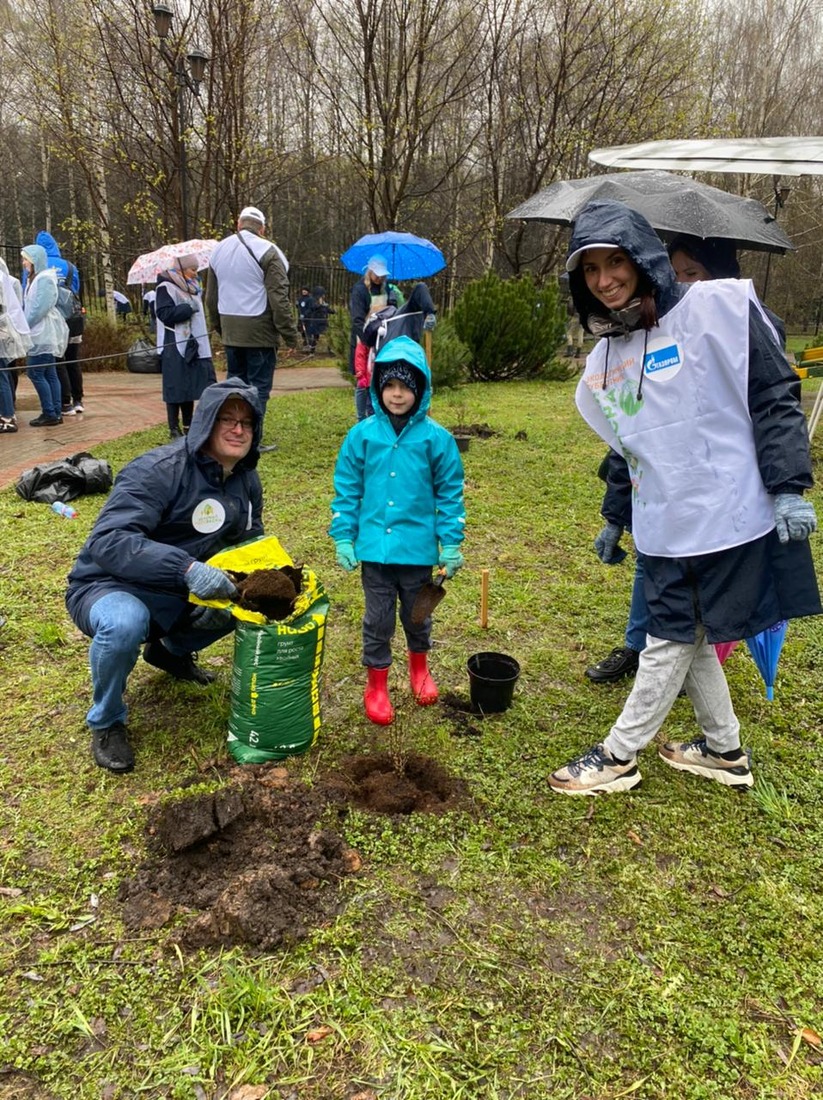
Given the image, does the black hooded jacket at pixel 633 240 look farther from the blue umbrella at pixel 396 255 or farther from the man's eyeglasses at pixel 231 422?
the blue umbrella at pixel 396 255

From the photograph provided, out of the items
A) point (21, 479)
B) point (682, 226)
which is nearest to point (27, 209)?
point (21, 479)

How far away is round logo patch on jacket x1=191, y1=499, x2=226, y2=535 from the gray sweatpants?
5.45ft

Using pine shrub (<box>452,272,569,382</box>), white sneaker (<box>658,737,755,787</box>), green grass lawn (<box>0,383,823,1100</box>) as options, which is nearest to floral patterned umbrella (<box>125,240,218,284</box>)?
green grass lawn (<box>0,383,823,1100</box>)

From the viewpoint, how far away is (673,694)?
257cm

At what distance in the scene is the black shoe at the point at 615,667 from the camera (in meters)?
3.51

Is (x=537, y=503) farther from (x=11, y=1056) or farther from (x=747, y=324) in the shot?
(x=11, y=1056)

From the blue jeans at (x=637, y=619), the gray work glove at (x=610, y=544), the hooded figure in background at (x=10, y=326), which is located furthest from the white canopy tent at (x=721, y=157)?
the hooded figure in background at (x=10, y=326)

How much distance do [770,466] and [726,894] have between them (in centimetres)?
129

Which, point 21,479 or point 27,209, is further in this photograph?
point 27,209

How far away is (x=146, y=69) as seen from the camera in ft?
40.1

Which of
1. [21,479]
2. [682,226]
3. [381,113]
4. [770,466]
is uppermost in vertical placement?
[381,113]

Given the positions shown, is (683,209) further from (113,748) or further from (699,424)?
(113,748)

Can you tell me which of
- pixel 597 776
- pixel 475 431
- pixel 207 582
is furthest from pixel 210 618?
pixel 475 431

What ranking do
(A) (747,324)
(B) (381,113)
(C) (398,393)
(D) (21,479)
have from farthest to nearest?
(B) (381,113)
(D) (21,479)
(C) (398,393)
(A) (747,324)
